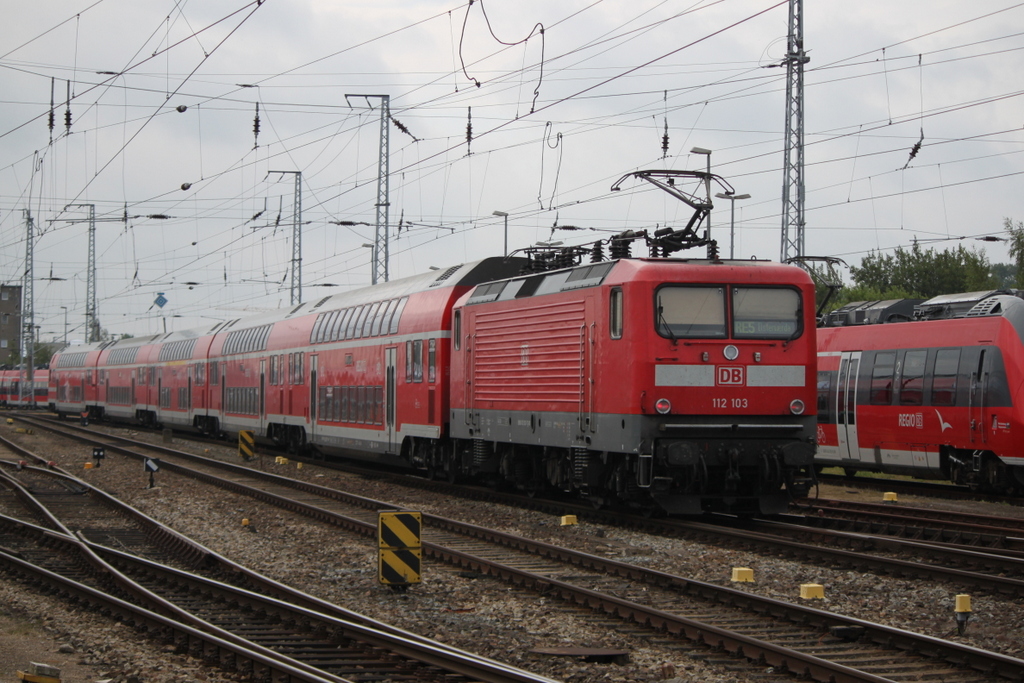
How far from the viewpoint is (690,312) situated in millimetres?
14578


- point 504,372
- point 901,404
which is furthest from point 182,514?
point 901,404

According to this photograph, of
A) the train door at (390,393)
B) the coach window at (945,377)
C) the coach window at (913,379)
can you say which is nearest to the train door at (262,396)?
the train door at (390,393)

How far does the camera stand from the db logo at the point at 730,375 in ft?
47.4

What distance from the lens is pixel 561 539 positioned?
14109mm

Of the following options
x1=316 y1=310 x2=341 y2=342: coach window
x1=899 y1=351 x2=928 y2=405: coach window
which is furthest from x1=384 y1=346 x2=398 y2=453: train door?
x1=899 y1=351 x2=928 y2=405: coach window

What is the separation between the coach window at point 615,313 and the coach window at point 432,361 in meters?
6.46

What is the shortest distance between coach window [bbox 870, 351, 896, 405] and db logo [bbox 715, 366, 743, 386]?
27.1 ft

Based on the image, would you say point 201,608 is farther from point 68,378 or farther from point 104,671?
point 68,378

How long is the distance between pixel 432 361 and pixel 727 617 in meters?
11.9

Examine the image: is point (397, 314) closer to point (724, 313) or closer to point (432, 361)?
point (432, 361)

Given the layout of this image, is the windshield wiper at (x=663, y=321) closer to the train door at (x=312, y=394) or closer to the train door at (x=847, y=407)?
the train door at (x=847, y=407)

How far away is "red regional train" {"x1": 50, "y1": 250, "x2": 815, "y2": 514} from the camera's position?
564 inches

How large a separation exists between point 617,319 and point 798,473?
3085 millimetres

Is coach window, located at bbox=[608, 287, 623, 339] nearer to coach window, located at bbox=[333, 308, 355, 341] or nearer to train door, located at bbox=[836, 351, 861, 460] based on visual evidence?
train door, located at bbox=[836, 351, 861, 460]
